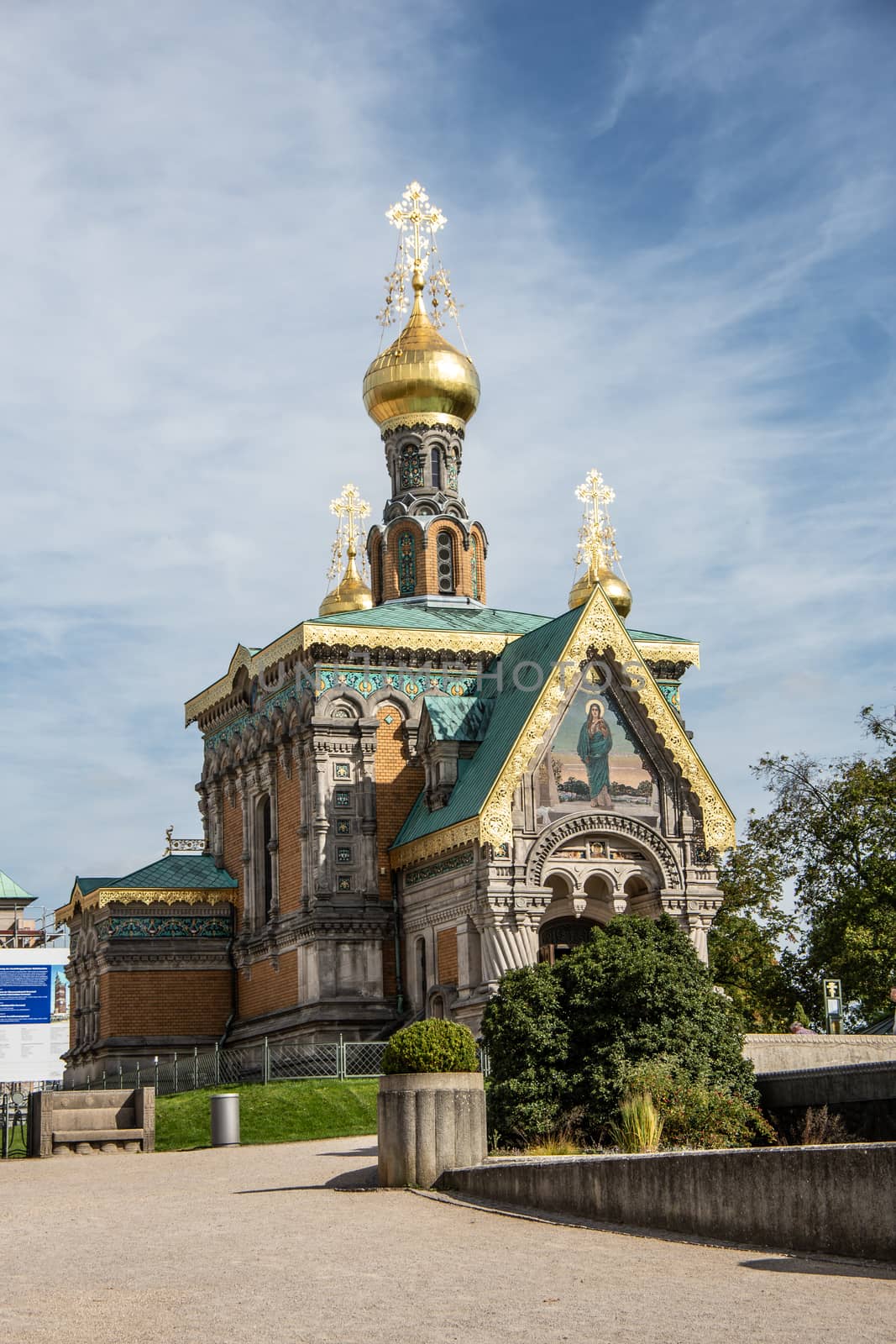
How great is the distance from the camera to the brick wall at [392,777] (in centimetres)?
3534

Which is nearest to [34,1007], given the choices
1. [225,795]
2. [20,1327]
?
[225,795]

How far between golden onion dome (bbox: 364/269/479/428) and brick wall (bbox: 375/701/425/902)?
856cm

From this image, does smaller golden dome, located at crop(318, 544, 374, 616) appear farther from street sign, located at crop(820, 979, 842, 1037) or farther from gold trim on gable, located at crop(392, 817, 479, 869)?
street sign, located at crop(820, 979, 842, 1037)

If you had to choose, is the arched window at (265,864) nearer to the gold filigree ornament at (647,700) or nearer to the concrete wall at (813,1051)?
the gold filigree ornament at (647,700)

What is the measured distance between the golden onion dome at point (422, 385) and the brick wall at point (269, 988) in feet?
42.4

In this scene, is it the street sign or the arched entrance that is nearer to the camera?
the street sign

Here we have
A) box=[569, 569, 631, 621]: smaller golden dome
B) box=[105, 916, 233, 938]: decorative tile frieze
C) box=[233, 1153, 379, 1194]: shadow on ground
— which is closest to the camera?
box=[233, 1153, 379, 1194]: shadow on ground

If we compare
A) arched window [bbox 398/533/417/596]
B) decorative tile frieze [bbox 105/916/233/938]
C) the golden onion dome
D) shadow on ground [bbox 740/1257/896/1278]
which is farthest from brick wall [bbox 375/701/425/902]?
shadow on ground [bbox 740/1257/896/1278]

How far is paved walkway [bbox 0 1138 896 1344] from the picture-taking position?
30.2ft

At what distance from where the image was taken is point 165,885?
1570 inches

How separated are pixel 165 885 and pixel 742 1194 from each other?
29.1 m

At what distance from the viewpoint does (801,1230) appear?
1148 centimetres

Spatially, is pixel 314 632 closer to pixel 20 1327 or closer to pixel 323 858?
pixel 323 858

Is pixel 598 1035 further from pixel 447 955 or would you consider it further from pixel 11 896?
pixel 11 896
